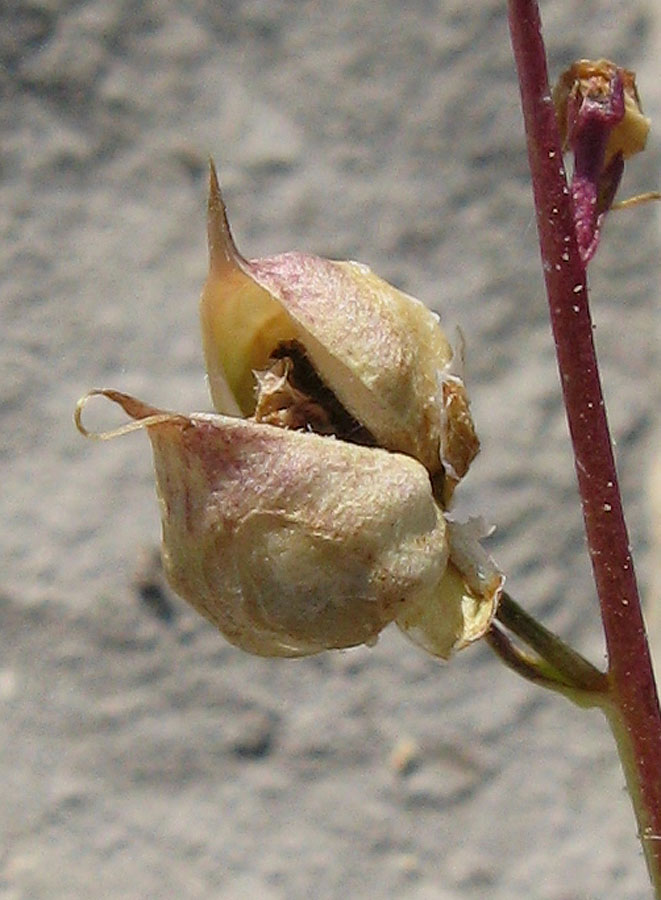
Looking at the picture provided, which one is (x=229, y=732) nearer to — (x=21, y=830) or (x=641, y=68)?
(x=21, y=830)

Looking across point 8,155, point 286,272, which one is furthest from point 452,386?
point 8,155

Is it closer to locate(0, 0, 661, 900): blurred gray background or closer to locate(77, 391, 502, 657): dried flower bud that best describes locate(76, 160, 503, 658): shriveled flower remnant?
locate(77, 391, 502, 657): dried flower bud

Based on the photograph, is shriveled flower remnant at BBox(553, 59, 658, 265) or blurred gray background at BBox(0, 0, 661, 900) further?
blurred gray background at BBox(0, 0, 661, 900)

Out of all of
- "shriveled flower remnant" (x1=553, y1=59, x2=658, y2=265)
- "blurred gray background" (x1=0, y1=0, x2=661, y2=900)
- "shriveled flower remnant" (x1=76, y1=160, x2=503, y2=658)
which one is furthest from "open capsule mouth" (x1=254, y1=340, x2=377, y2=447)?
"blurred gray background" (x1=0, y1=0, x2=661, y2=900)

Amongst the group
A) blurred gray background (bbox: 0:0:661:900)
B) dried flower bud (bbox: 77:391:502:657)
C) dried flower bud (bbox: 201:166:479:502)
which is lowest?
blurred gray background (bbox: 0:0:661:900)

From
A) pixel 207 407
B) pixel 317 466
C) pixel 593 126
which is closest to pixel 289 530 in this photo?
pixel 317 466

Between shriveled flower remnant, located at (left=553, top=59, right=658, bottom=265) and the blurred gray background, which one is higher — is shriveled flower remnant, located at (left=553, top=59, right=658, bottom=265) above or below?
above

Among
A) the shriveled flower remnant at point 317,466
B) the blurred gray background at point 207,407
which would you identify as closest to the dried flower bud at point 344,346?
the shriveled flower remnant at point 317,466
